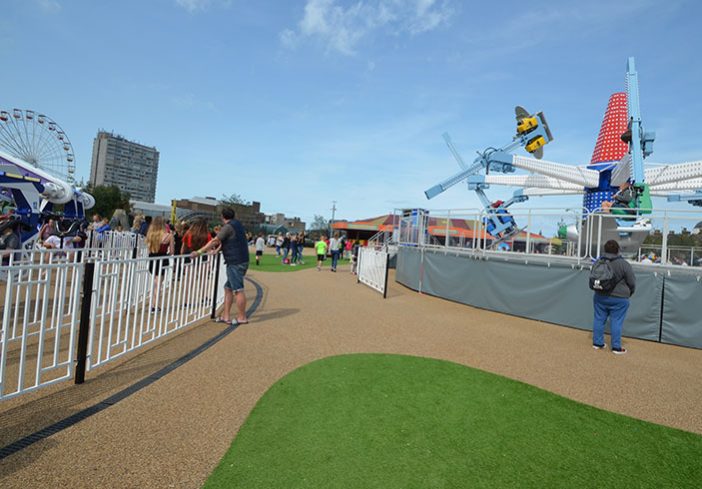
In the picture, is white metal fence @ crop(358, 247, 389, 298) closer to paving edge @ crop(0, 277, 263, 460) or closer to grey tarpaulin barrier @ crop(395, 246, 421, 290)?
grey tarpaulin barrier @ crop(395, 246, 421, 290)

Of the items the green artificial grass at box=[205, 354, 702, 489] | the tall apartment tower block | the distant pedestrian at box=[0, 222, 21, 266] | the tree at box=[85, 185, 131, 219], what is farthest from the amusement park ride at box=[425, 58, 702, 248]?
the tall apartment tower block

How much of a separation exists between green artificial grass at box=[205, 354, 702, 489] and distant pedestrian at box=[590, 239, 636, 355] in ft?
9.30

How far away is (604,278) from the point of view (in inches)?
246

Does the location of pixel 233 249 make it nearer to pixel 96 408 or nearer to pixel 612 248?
pixel 96 408

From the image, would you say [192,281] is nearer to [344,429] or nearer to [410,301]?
[344,429]

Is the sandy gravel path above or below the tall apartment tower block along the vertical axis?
below

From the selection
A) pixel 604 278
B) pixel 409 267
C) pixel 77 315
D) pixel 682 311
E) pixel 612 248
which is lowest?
pixel 77 315

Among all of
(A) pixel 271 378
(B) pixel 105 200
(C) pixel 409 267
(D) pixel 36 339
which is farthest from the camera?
(B) pixel 105 200

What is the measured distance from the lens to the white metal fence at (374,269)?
11227mm

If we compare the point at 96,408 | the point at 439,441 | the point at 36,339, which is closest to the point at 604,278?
the point at 439,441

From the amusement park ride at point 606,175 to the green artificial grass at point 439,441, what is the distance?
600 centimetres

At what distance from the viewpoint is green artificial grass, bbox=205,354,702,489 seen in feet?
8.79

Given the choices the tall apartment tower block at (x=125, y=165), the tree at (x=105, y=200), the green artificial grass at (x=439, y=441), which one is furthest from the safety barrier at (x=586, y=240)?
the tall apartment tower block at (x=125, y=165)

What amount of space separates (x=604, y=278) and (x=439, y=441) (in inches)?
179
